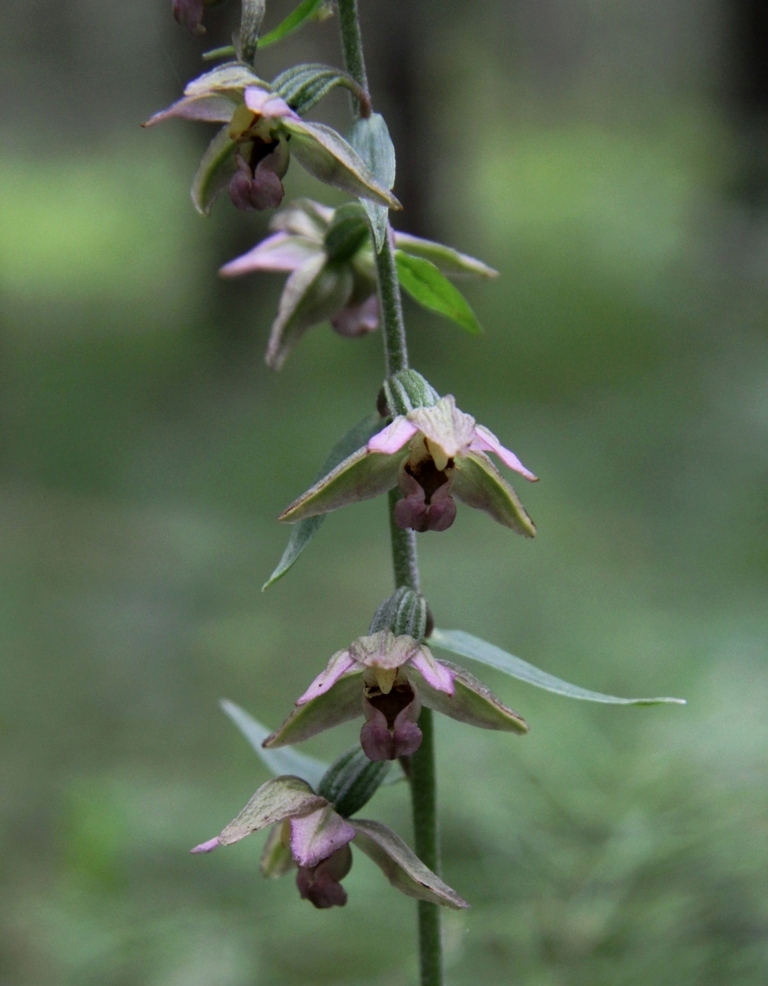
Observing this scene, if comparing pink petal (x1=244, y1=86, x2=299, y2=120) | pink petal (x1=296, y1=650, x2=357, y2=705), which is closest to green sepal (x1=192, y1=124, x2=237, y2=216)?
pink petal (x1=244, y1=86, x2=299, y2=120)

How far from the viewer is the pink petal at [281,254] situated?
1681 mm

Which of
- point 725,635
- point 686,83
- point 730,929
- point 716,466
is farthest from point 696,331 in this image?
point 686,83

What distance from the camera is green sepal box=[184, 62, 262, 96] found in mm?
1254

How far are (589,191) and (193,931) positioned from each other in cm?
1466

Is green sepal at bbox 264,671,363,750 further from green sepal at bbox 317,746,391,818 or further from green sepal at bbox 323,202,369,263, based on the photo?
green sepal at bbox 323,202,369,263

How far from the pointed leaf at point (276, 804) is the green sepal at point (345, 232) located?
0.72 meters

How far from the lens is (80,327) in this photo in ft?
40.7

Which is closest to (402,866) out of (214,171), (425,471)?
(425,471)

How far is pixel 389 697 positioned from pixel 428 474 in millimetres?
249

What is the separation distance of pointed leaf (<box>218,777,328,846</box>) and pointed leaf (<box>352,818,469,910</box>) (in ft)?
0.20

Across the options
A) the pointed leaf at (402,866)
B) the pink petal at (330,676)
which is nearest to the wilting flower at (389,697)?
the pink petal at (330,676)

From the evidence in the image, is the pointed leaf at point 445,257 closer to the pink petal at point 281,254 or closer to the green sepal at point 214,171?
the pink petal at point 281,254

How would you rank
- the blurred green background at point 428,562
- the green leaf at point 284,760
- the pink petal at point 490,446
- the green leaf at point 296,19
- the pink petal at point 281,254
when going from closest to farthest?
the pink petal at point 490,446, the green leaf at point 296,19, the green leaf at point 284,760, the pink petal at point 281,254, the blurred green background at point 428,562

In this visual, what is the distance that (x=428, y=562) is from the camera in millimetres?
5406
